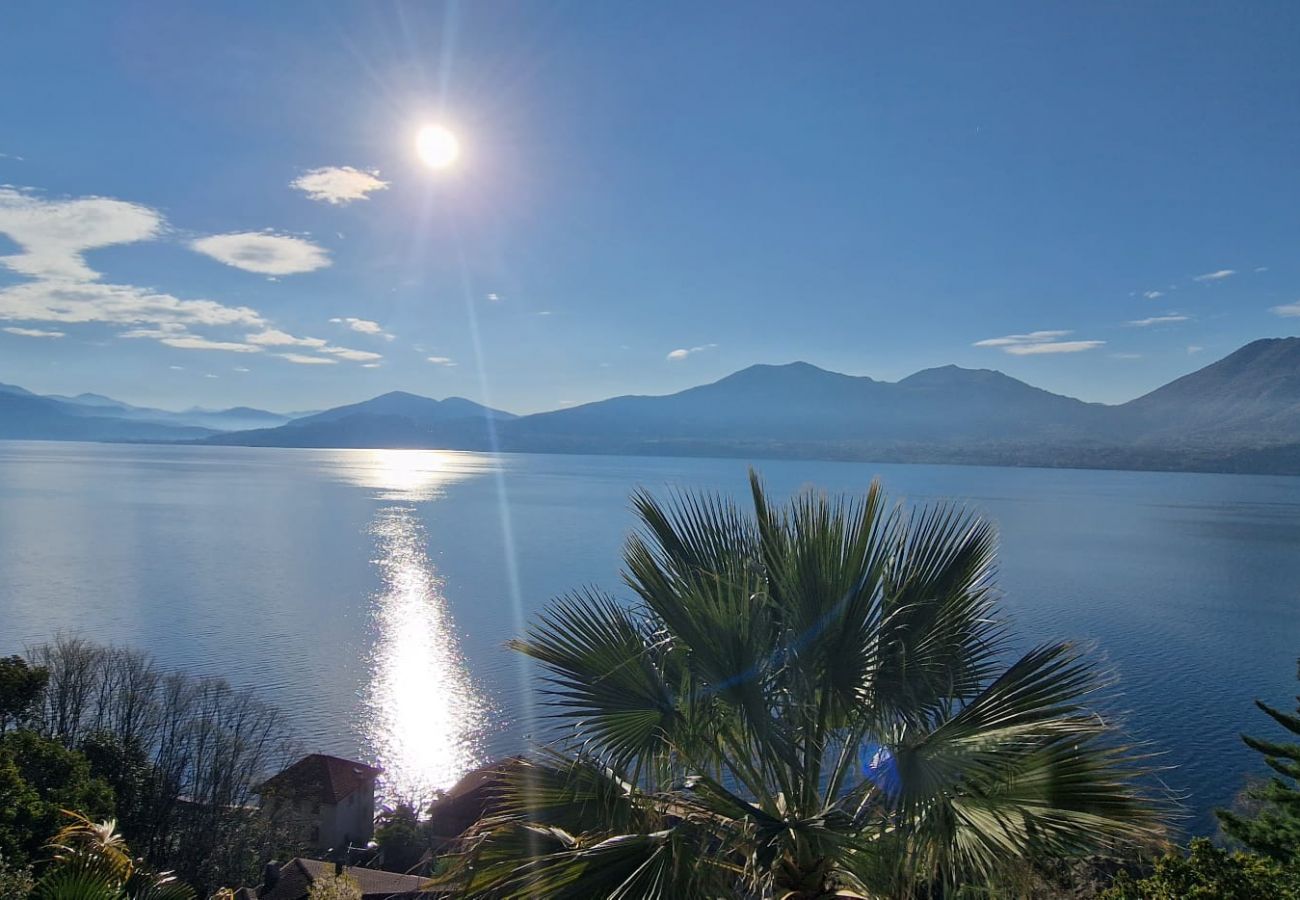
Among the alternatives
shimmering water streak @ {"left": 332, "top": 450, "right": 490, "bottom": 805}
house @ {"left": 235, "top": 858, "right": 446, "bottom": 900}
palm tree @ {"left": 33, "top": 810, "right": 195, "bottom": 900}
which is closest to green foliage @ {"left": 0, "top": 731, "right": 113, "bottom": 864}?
house @ {"left": 235, "top": 858, "right": 446, "bottom": 900}

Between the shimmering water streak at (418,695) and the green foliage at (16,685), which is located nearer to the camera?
the green foliage at (16,685)

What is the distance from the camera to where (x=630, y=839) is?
328cm

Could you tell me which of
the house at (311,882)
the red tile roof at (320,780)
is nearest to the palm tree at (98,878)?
the house at (311,882)

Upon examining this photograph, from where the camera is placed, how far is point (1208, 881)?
7516mm

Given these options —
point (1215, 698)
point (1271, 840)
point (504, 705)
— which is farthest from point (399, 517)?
point (1271, 840)

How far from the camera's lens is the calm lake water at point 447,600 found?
29.4 m

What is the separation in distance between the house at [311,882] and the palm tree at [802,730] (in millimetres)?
14129

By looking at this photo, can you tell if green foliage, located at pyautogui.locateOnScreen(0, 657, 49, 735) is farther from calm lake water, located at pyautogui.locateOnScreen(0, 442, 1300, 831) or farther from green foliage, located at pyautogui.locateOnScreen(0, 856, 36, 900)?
green foliage, located at pyautogui.locateOnScreen(0, 856, 36, 900)

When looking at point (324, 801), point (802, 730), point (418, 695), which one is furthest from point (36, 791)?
point (418, 695)

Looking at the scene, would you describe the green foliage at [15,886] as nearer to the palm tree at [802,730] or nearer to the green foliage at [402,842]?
the palm tree at [802,730]

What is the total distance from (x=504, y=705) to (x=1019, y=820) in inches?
1237

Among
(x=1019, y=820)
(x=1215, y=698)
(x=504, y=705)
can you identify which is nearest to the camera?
(x=1019, y=820)

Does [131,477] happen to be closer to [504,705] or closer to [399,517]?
[399,517]

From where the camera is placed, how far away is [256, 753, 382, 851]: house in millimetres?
21922
